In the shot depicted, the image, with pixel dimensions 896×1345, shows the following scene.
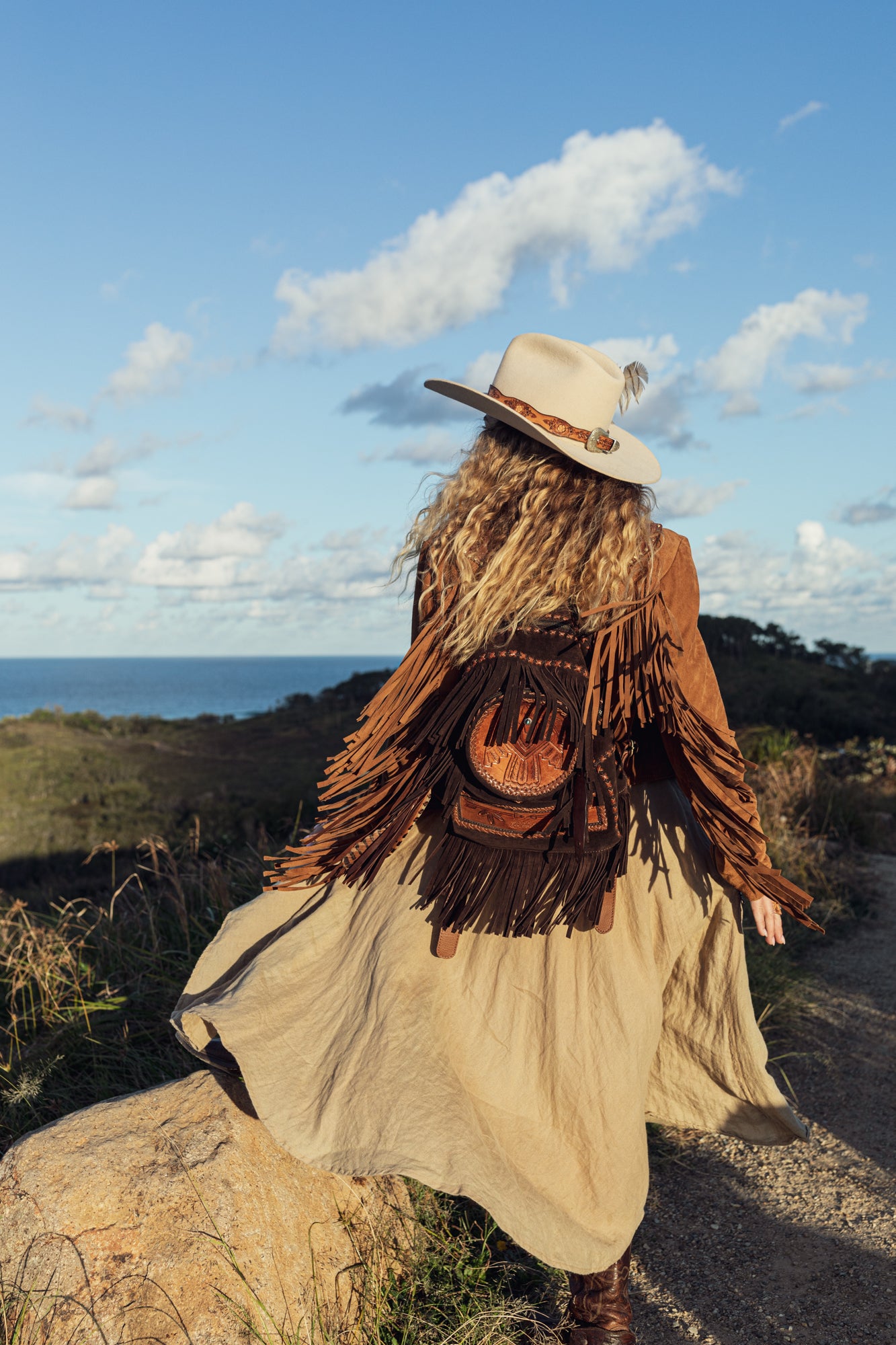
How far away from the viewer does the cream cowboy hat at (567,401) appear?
2020mm

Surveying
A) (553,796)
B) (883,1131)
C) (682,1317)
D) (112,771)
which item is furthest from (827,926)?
(112,771)

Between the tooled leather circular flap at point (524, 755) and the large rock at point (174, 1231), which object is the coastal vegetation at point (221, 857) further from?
the tooled leather circular flap at point (524, 755)

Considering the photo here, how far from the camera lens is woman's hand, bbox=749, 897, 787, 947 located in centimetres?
213

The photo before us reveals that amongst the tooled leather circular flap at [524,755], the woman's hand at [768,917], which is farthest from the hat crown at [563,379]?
the woman's hand at [768,917]

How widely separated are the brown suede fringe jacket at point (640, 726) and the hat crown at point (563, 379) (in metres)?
0.35

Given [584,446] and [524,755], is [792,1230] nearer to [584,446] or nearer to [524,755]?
[524,755]

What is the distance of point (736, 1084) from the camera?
7.52ft

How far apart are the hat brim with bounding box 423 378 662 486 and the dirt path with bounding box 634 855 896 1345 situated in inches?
85.5

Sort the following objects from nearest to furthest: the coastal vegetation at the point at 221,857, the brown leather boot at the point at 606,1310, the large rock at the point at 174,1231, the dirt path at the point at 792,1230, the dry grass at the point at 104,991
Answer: the large rock at the point at 174,1231
the brown leather boot at the point at 606,1310
the dirt path at the point at 792,1230
the coastal vegetation at the point at 221,857
the dry grass at the point at 104,991

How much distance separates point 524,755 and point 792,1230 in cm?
192

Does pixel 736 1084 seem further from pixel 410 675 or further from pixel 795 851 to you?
pixel 795 851

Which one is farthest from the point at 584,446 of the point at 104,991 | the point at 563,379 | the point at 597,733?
the point at 104,991

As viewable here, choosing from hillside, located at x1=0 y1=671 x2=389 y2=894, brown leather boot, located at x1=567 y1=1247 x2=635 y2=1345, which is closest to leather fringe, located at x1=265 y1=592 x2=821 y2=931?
brown leather boot, located at x1=567 y1=1247 x2=635 y2=1345

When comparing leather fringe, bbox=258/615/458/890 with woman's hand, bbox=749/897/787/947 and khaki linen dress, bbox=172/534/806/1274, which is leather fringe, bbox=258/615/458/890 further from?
woman's hand, bbox=749/897/787/947
